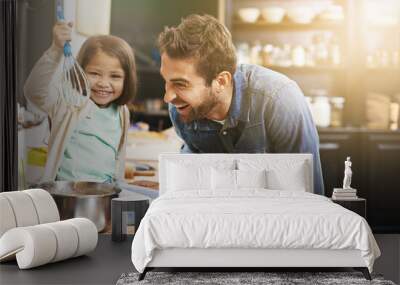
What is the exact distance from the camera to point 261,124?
7.42 metres

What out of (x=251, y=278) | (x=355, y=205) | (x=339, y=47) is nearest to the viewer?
(x=251, y=278)

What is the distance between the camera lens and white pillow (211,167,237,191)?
21.5 feet

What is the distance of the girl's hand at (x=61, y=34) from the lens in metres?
7.67

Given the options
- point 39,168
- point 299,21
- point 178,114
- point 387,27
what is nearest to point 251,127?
point 178,114

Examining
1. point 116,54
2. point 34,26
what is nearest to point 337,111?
point 116,54

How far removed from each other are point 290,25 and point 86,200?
286cm

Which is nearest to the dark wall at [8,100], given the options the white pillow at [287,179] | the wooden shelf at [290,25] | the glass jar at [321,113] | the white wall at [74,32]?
the white wall at [74,32]

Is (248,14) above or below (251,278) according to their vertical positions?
above

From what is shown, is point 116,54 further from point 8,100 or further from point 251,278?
point 251,278

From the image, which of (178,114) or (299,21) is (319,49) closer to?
(299,21)

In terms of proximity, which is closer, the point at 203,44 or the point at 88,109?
the point at 203,44

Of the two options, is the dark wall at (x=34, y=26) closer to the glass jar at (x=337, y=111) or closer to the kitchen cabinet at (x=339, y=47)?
the kitchen cabinet at (x=339, y=47)

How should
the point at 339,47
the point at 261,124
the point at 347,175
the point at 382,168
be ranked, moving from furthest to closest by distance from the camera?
the point at 339,47 < the point at 382,168 < the point at 261,124 < the point at 347,175

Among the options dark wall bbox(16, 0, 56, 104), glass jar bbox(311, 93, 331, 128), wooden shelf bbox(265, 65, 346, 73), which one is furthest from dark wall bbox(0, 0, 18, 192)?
glass jar bbox(311, 93, 331, 128)
